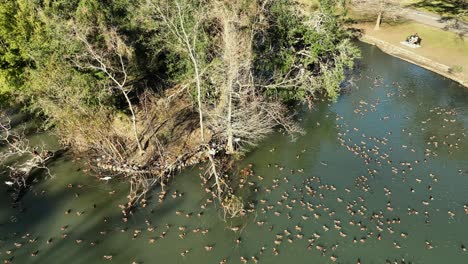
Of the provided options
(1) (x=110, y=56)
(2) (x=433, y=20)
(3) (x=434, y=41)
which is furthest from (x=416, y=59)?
(1) (x=110, y=56)

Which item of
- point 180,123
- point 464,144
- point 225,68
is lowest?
point 464,144

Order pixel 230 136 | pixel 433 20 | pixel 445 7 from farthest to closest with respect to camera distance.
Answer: pixel 445 7 < pixel 433 20 < pixel 230 136

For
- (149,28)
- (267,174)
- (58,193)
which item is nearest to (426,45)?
(267,174)

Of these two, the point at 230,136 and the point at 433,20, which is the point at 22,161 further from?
the point at 433,20

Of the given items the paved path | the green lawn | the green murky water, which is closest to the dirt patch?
the paved path

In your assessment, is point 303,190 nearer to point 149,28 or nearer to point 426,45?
point 149,28

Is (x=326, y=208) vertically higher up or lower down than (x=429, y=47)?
lower down

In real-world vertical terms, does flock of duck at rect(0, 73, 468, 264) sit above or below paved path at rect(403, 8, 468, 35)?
below

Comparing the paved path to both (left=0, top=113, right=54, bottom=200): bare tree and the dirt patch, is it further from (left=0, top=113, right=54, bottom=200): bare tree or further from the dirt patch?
(left=0, top=113, right=54, bottom=200): bare tree

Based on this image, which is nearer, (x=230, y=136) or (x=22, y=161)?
(x=230, y=136)
